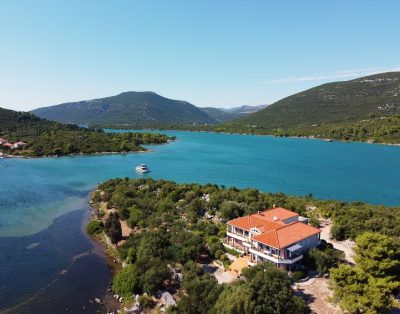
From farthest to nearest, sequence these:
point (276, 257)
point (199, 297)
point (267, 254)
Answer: point (267, 254), point (276, 257), point (199, 297)

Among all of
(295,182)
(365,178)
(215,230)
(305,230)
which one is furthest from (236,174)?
(305,230)

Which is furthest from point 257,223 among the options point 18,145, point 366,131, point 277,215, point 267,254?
point 366,131

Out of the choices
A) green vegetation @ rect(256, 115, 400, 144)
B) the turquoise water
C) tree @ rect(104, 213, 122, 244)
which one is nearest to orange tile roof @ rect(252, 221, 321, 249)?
the turquoise water

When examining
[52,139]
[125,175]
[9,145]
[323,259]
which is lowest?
[125,175]

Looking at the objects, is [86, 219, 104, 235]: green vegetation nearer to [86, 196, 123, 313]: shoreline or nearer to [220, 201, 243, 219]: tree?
[86, 196, 123, 313]: shoreline

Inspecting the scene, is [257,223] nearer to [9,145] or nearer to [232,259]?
[232,259]

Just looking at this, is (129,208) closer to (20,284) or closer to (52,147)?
(20,284)

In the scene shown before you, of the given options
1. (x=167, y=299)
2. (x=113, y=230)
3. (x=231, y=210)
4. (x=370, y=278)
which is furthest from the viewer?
(x=231, y=210)
